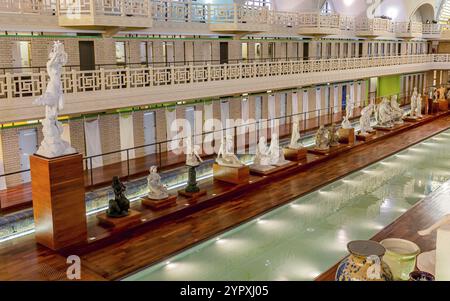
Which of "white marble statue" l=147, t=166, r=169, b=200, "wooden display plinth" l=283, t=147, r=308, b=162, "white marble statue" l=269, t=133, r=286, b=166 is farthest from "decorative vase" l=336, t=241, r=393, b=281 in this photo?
"wooden display plinth" l=283, t=147, r=308, b=162

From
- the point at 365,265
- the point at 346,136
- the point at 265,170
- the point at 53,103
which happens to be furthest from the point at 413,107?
the point at 365,265

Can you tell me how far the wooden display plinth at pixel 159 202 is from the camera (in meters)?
12.8

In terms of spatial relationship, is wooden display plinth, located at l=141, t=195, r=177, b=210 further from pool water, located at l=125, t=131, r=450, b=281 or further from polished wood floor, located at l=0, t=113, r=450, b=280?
pool water, located at l=125, t=131, r=450, b=281

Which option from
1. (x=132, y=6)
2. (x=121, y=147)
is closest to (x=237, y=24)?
(x=132, y=6)

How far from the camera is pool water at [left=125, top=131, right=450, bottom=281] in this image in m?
9.85

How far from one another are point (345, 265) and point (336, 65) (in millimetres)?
23717

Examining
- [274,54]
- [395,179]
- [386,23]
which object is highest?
[386,23]

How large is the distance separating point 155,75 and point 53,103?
6976 mm

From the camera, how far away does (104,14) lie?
49.9 ft

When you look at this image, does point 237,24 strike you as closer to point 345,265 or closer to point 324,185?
point 324,185

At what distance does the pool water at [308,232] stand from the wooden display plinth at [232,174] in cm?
194

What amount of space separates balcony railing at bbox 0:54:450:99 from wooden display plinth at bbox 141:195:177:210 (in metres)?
3.96

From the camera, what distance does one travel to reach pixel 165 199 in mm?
13008

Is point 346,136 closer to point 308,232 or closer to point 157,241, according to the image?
point 308,232
